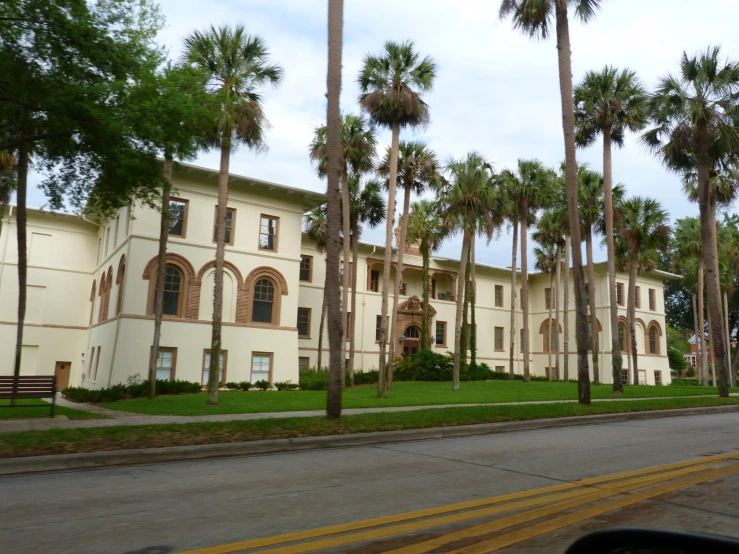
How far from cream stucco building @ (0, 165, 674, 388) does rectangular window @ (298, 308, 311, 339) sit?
0.07 metres

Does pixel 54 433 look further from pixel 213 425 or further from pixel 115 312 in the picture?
pixel 115 312

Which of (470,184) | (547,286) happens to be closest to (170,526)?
(470,184)

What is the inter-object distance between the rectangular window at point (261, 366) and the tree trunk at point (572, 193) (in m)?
17.1

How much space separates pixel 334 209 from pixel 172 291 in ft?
58.8

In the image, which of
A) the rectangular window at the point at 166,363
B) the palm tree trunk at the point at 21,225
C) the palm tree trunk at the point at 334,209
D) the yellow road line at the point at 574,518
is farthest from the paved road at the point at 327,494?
the rectangular window at the point at 166,363

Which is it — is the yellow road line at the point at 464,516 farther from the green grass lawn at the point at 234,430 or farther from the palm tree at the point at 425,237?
the palm tree at the point at 425,237

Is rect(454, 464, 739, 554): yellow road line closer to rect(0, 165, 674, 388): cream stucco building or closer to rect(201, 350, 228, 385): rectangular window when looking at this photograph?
rect(201, 350, 228, 385): rectangular window

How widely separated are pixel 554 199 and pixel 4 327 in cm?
3160

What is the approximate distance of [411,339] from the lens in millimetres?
41594

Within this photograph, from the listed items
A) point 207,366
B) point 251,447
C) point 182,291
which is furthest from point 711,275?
point 182,291

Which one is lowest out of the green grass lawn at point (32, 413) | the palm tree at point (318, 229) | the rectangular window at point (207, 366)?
the green grass lawn at point (32, 413)

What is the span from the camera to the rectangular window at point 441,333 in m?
43.4

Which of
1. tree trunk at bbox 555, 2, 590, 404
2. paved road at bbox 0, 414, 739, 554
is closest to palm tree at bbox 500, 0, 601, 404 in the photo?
tree trunk at bbox 555, 2, 590, 404

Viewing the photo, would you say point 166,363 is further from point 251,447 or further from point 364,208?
point 251,447
